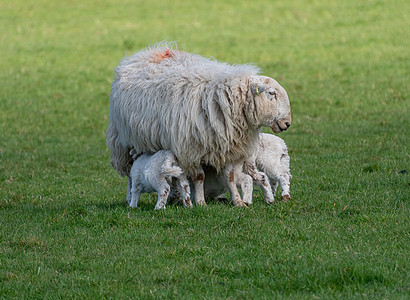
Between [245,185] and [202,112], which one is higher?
[202,112]

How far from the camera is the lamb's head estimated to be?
7406 millimetres

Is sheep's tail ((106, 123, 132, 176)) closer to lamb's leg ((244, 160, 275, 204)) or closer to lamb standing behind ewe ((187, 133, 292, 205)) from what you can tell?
lamb standing behind ewe ((187, 133, 292, 205))

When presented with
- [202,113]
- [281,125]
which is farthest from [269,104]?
[202,113]

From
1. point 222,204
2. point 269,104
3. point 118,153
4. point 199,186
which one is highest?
point 269,104

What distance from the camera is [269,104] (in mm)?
7414

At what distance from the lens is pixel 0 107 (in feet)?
55.6

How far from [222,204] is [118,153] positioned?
1.57 meters

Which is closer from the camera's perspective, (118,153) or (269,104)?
(269,104)

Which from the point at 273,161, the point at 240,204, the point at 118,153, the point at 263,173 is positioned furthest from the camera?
the point at 118,153

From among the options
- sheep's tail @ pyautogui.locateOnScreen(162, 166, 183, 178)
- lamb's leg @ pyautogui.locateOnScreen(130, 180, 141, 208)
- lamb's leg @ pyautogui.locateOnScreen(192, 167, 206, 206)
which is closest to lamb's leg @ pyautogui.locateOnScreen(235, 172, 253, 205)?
lamb's leg @ pyautogui.locateOnScreen(192, 167, 206, 206)

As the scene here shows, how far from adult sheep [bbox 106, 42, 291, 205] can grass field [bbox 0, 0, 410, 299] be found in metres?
0.63

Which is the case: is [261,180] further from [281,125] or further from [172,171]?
[172,171]

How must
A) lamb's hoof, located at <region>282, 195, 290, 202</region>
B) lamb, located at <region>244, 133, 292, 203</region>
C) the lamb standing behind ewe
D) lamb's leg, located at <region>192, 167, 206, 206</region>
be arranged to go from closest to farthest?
1. lamb's leg, located at <region>192, 167, 206, 206</region>
2. the lamb standing behind ewe
3. lamb's hoof, located at <region>282, 195, 290, 202</region>
4. lamb, located at <region>244, 133, 292, 203</region>

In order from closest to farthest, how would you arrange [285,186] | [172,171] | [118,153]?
[172,171] → [285,186] → [118,153]
